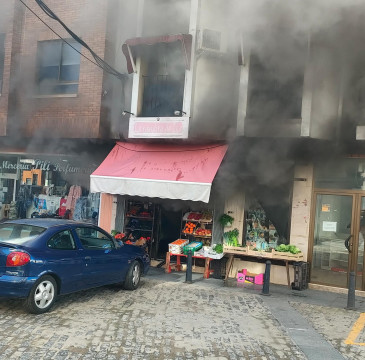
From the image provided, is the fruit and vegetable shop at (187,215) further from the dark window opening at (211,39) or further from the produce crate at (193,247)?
the dark window opening at (211,39)

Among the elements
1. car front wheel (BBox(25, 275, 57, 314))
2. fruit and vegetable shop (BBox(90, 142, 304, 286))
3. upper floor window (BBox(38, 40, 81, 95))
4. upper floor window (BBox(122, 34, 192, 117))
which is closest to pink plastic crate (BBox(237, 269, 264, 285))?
fruit and vegetable shop (BBox(90, 142, 304, 286))

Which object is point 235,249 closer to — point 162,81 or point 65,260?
point 65,260

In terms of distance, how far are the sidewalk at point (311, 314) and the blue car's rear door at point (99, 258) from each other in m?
1.64

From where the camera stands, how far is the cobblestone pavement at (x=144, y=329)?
3.99 meters

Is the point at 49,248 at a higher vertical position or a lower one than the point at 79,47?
lower

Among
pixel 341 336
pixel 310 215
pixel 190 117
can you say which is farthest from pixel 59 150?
pixel 341 336

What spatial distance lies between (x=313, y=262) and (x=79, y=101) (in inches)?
233

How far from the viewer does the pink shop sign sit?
26.4ft

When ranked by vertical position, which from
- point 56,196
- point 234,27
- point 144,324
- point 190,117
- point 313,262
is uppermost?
point 234,27

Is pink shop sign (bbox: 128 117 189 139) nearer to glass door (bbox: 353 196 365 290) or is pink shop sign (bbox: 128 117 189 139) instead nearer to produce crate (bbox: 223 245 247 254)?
produce crate (bbox: 223 245 247 254)

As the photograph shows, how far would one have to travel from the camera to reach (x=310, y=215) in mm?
7730

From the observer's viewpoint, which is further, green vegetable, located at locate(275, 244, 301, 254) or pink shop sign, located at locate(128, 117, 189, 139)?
pink shop sign, located at locate(128, 117, 189, 139)

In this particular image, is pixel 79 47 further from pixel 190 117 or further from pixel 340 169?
pixel 340 169

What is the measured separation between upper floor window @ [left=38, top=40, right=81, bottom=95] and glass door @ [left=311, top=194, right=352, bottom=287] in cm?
597
